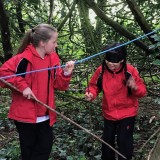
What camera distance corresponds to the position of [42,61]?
9.66 feet

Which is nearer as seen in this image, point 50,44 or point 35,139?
point 50,44

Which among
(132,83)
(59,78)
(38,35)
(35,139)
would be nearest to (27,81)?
(59,78)

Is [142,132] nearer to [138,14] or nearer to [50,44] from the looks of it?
[138,14]

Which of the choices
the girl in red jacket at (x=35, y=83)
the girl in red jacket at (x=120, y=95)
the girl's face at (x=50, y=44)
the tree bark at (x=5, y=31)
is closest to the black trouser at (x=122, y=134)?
the girl in red jacket at (x=120, y=95)

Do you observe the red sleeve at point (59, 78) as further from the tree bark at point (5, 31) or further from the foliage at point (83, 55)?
the tree bark at point (5, 31)

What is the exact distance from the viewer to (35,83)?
287cm

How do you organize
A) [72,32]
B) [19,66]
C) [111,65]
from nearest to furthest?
1. [19,66]
2. [111,65]
3. [72,32]

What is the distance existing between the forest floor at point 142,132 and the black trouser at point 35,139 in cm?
87

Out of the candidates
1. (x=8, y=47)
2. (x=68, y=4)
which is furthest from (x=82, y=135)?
(x=68, y=4)

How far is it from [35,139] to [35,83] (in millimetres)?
528

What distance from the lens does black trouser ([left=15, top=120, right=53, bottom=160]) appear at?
2951 mm

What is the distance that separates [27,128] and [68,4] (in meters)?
2.83

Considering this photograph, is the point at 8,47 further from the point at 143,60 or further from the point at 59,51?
the point at 143,60

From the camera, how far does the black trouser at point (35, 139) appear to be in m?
2.95
